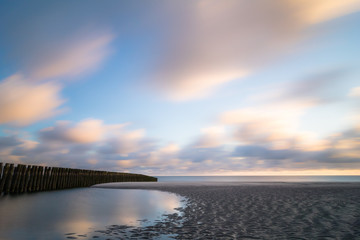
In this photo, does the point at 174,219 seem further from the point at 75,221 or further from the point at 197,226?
the point at 75,221

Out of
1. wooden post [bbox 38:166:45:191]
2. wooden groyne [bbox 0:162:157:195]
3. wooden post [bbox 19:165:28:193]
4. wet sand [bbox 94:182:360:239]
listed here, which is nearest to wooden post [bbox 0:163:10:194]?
wooden groyne [bbox 0:162:157:195]

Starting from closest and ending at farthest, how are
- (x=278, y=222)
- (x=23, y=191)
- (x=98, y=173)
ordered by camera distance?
(x=278, y=222) < (x=23, y=191) < (x=98, y=173)

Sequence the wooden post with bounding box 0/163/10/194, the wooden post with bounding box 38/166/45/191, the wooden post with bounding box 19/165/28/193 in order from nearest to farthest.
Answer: the wooden post with bounding box 0/163/10/194
the wooden post with bounding box 19/165/28/193
the wooden post with bounding box 38/166/45/191

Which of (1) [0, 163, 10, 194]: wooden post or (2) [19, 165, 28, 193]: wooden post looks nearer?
(1) [0, 163, 10, 194]: wooden post

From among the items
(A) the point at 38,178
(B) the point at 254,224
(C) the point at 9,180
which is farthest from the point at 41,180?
(B) the point at 254,224

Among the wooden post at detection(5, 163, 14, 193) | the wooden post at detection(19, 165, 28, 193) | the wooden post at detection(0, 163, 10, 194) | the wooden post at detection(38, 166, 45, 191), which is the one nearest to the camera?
the wooden post at detection(0, 163, 10, 194)

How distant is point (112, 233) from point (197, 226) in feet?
6.97

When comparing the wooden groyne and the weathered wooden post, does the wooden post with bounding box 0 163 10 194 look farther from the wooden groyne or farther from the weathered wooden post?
the weathered wooden post

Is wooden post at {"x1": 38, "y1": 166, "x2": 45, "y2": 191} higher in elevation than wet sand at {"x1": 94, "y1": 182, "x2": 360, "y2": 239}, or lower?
higher

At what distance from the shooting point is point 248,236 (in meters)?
5.65

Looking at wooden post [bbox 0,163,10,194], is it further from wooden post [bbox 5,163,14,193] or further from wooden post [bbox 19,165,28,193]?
wooden post [bbox 19,165,28,193]

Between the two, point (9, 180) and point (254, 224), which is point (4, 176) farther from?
point (254, 224)

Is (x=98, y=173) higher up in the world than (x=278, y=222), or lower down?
higher up

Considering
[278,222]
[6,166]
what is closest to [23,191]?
[6,166]
